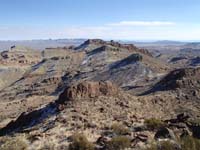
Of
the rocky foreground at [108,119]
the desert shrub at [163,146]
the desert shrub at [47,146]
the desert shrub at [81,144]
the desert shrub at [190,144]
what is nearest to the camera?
the desert shrub at [190,144]

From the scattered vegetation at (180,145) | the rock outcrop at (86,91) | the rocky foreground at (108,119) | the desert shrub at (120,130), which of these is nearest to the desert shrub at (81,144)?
the rocky foreground at (108,119)

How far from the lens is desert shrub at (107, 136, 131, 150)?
2350cm

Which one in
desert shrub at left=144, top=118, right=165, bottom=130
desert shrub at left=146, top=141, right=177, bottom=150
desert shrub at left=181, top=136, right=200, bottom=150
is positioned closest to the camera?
desert shrub at left=181, top=136, right=200, bottom=150

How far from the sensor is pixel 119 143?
23734 mm

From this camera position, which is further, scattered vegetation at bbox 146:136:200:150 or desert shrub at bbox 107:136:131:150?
desert shrub at bbox 107:136:131:150

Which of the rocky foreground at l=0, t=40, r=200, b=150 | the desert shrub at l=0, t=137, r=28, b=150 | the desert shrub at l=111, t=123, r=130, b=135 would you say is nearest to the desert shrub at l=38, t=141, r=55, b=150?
the rocky foreground at l=0, t=40, r=200, b=150

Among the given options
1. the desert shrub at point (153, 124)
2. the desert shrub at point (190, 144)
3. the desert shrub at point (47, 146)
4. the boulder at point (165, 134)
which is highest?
the desert shrub at point (190, 144)

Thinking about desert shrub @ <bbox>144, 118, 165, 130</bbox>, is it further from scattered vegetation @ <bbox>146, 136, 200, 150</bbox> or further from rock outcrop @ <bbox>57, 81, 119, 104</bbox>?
rock outcrop @ <bbox>57, 81, 119, 104</bbox>

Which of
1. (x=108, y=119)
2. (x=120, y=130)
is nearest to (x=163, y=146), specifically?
(x=120, y=130)

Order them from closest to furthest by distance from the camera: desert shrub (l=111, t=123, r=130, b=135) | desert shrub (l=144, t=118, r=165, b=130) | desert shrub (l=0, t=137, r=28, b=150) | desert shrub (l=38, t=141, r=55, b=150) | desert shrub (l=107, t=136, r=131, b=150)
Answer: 1. desert shrub (l=107, t=136, r=131, b=150)
2. desert shrub (l=0, t=137, r=28, b=150)
3. desert shrub (l=38, t=141, r=55, b=150)
4. desert shrub (l=111, t=123, r=130, b=135)
5. desert shrub (l=144, t=118, r=165, b=130)

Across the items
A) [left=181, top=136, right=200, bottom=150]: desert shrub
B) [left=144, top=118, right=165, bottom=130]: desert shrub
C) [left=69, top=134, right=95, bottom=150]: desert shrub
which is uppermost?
[left=181, top=136, right=200, bottom=150]: desert shrub

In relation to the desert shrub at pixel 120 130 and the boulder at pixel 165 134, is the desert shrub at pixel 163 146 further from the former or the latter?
the desert shrub at pixel 120 130

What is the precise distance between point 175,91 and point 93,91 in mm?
15852

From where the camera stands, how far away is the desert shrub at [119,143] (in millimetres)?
23500
